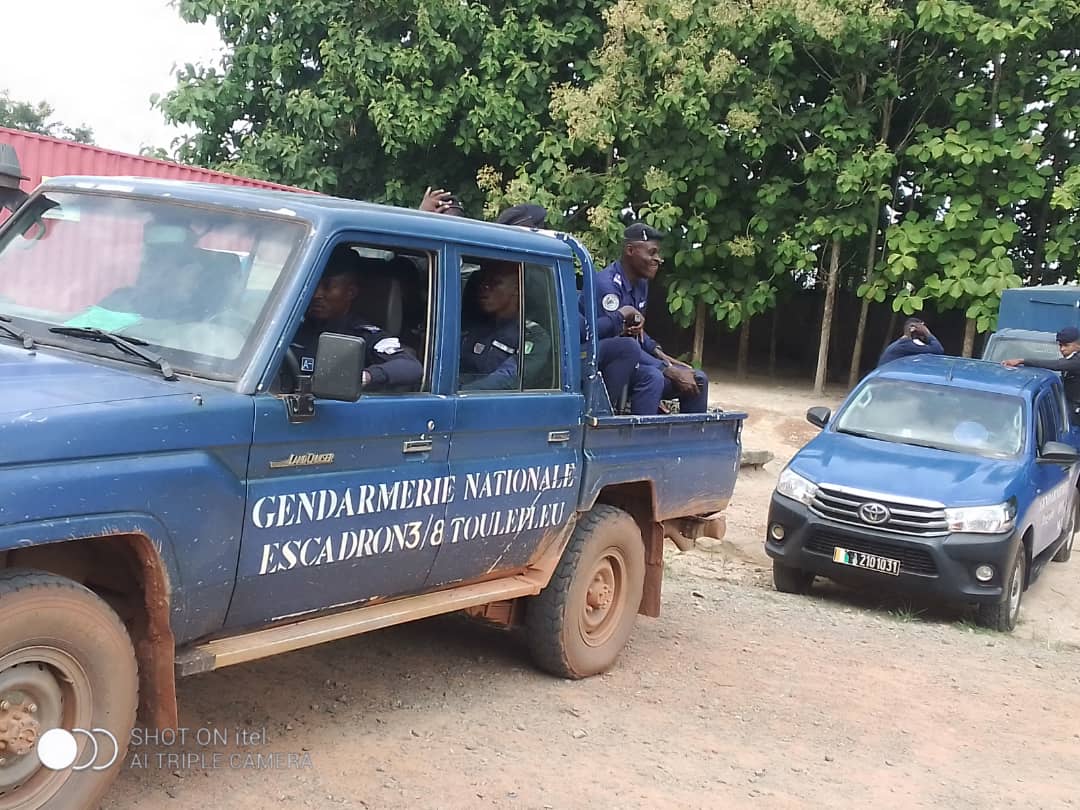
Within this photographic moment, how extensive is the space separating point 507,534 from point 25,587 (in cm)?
221

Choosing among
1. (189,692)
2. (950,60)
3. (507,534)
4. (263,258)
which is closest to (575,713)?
(507,534)

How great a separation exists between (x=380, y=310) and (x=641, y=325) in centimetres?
216

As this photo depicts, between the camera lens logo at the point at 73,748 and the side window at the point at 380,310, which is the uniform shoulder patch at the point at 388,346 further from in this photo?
the camera lens logo at the point at 73,748

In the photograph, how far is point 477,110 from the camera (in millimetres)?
16281

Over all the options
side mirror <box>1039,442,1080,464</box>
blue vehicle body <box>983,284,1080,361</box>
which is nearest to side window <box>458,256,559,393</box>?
side mirror <box>1039,442,1080,464</box>

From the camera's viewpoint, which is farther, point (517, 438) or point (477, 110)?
point (477, 110)

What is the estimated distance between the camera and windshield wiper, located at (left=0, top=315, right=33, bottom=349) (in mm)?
3684

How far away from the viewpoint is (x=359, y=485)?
13.3 ft

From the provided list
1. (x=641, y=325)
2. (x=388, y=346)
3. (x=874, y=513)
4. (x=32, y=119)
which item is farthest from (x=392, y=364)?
(x=32, y=119)

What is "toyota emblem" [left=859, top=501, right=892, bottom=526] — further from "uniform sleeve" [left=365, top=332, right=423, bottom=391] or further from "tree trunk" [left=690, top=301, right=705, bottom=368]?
"tree trunk" [left=690, top=301, right=705, bottom=368]

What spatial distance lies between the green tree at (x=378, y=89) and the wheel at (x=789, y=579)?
381 inches

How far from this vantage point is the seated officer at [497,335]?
4738 millimetres

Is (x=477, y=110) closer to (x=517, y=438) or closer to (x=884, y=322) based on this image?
(x=884, y=322)

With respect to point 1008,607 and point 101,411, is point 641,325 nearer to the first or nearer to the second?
point 101,411
